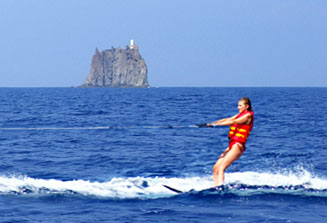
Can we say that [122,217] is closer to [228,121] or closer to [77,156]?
[228,121]

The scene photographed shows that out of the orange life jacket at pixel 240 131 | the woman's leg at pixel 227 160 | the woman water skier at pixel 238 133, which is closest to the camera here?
the woman water skier at pixel 238 133

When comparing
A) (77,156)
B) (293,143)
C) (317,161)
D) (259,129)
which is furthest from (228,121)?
(259,129)

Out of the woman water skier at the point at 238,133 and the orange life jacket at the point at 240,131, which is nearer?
the woman water skier at the point at 238,133

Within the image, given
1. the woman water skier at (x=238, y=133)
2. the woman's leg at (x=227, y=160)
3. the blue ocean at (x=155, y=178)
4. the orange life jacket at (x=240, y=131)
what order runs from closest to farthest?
1. the blue ocean at (x=155, y=178)
2. the woman water skier at (x=238, y=133)
3. the orange life jacket at (x=240, y=131)
4. the woman's leg at (x=227, y=160)

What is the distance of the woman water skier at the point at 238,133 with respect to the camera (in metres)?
10.3

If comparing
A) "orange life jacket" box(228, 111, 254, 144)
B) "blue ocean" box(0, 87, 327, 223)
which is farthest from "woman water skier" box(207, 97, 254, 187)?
"blue ocean" box(0, 87, 327, 223)

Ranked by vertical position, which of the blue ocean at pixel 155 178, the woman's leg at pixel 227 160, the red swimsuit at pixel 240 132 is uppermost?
the red swimsuit at pixel 240 132

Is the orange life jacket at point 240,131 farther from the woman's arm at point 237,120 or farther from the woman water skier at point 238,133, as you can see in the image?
the woman's arm at point 237,120

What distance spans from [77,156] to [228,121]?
9.46m

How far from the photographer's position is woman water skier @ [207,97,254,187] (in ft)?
33.9

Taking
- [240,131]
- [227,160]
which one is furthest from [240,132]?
[227,160]

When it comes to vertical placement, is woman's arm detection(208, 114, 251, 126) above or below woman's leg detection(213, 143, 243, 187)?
above

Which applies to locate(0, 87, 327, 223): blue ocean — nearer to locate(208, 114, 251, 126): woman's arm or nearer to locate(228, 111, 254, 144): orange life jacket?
locate(228, 111, 254, 144): orange life jacket

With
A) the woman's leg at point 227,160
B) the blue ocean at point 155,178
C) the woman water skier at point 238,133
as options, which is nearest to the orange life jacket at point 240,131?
the woman water skier at point 238,133
